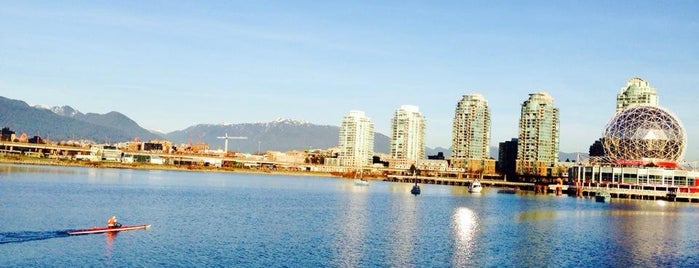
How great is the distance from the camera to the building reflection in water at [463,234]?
2205 inches

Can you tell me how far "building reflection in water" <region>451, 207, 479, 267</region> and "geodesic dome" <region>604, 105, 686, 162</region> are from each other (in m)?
82.5

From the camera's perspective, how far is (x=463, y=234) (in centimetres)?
7244

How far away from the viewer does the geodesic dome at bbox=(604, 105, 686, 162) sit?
172125mm

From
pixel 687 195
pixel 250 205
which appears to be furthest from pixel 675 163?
pixel 250 205

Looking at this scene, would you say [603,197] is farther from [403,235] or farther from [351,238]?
[351,238]

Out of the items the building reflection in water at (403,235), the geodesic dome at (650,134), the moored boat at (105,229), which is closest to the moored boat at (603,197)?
the geodesic dome at (650,134)

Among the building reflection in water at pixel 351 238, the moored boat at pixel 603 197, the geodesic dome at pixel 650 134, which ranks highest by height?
the geodesic dome at pixel 650 134

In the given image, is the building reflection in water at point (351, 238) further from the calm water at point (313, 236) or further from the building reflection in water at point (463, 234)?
the building reflection in water at point (463, 234)

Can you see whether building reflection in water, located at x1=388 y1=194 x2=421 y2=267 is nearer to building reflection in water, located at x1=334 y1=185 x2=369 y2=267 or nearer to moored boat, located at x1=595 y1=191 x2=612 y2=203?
building reflection in water, located at x1=334 y1=185 x2=369 y2=267

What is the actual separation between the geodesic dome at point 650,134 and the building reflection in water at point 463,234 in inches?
3249

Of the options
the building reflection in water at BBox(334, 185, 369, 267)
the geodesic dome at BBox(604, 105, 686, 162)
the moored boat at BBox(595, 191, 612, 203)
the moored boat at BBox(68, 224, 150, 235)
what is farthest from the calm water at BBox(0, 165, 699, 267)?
the geodesic dome at BBox(604, 105, 686, 162)

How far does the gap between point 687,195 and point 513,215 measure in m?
83.0

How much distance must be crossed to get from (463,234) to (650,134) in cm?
11551

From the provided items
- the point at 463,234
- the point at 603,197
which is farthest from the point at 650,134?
the point at 463,234
